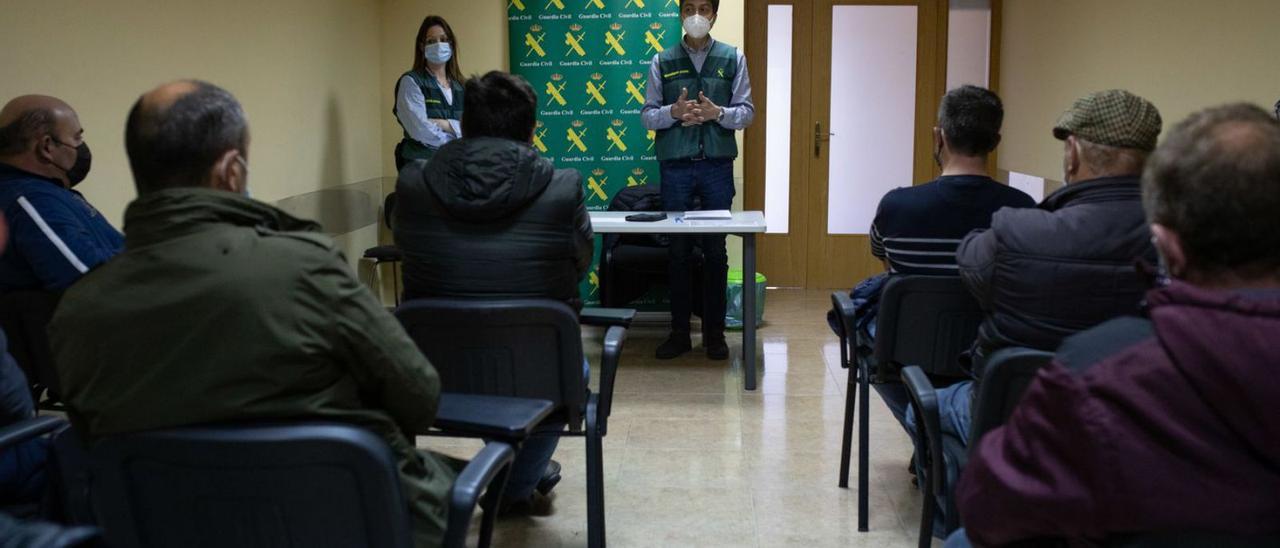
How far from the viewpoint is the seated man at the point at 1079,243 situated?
6.77 ft

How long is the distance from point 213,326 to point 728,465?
2.40 meters

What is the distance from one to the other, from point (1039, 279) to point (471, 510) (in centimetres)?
120

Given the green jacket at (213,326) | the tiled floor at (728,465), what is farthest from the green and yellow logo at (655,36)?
the green jacket at (213,326)

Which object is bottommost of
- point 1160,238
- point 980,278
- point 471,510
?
point 471,510

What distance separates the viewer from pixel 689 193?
16.9 ft

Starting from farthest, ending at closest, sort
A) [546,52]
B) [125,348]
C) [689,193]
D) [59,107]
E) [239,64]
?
1. [546,52]
2. [689,193]
3. [239,64]
4. [59,107]
5. [125,348]

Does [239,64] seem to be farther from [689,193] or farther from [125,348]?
[125,348]

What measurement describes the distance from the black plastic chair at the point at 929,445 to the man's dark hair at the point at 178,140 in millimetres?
1415

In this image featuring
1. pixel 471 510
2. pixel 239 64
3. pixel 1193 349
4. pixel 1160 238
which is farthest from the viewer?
pixel 239 64

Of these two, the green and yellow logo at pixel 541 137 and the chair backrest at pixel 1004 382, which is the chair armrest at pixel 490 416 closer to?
the chair backrest at pixel 1004 382

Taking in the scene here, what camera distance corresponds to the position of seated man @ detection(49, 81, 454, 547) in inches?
56.3

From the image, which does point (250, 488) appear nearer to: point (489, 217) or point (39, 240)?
point (489, 217)

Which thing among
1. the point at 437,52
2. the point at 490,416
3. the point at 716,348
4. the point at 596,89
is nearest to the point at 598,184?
the point at 596,89

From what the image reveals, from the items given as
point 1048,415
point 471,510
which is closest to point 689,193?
point 471,510
